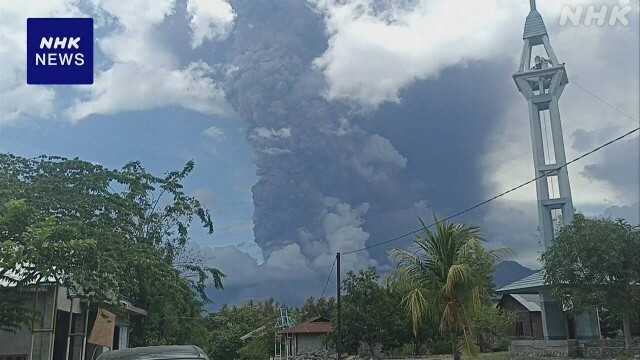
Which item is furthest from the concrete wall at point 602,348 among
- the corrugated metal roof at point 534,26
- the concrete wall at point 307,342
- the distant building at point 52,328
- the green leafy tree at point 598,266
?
the concrete wall at point 307,342

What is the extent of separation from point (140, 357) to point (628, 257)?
20.1 m

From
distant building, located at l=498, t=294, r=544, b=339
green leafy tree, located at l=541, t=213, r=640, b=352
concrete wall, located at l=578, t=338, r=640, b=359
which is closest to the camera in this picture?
green leafy tree, located at l=541, t=213, r=640, b=352

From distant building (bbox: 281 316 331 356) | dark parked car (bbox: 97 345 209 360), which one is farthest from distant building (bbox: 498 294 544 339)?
dark parked car (bbox: 97 345 209 360)

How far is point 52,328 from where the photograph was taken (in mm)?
13031

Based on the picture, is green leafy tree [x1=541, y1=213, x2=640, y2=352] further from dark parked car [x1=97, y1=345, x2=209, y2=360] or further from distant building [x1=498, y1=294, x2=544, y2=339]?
dark parked car [x1=97, y1=345, x2=209, y2=360]

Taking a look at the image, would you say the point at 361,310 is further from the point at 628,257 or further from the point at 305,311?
the point at 305,311

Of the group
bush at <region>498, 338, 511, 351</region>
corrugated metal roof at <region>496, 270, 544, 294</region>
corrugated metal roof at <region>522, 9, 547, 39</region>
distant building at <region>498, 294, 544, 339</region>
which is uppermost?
corrugated metal roof at <region>522, 9, 547, 39</region>

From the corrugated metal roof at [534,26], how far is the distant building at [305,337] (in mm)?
25626

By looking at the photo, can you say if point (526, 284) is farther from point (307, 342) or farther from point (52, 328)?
point (52, 328)

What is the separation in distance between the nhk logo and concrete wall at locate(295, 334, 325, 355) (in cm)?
3715

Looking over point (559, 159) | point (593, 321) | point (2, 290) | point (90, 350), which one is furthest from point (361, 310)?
point (2, 290)

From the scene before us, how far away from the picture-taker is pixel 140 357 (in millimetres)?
7273

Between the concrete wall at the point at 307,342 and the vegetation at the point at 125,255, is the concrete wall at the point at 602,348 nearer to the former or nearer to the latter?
the vegetation at the point at 125,255

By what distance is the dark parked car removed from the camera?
23.4 feet
